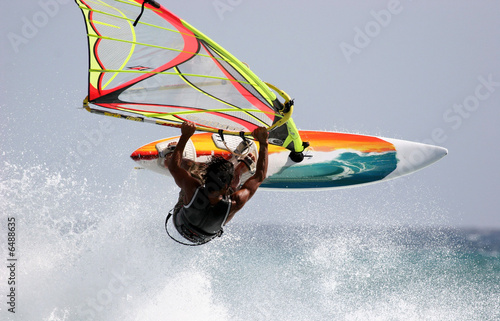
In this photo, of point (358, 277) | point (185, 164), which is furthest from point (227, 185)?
point (358, 277)

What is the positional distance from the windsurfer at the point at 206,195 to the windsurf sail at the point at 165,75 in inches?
30.1

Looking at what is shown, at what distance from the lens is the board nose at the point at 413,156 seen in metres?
7.34

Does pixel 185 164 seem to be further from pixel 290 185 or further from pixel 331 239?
pixel 331 239

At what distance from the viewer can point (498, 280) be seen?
52.3 ft

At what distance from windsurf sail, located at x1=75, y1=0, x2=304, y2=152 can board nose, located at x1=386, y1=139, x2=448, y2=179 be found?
2.88m

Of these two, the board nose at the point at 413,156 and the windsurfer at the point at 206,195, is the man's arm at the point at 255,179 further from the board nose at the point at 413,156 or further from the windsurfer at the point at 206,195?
the board nose at the point at 413,156

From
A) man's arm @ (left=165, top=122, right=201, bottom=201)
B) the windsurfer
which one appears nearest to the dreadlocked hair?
the windsurfer

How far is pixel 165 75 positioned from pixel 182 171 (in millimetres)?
1392

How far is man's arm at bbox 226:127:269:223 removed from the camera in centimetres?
383

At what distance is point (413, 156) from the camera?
7.34 metres

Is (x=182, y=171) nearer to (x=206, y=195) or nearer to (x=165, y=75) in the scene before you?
(x=206, y=195)

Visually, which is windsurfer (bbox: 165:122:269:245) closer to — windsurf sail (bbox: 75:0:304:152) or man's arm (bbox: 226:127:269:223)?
man's arm (bbox: 226:127:269:223)

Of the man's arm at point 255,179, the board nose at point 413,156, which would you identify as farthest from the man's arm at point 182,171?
the board nose at point 413,156

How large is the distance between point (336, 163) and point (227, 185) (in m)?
3.85
